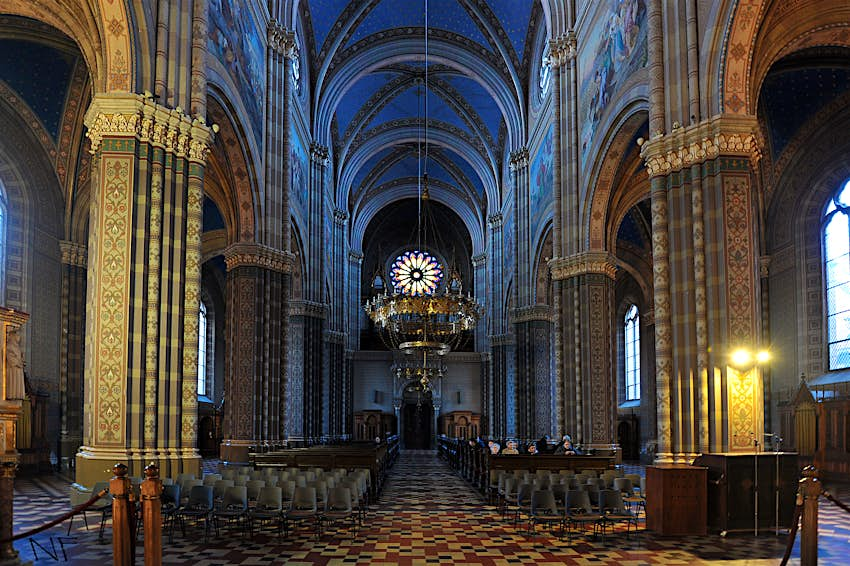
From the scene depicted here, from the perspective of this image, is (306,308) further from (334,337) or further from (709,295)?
(709,295)

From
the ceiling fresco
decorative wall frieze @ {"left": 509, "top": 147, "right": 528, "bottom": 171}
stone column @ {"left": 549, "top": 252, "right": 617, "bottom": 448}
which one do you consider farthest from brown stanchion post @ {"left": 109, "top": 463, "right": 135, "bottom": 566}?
decorative wall frieze @ {"left": 509, "top": 147, "right": 528, "bottom": 171}

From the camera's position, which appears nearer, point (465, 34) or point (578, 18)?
point (578, 18)

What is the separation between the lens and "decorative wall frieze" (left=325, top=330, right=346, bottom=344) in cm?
3731

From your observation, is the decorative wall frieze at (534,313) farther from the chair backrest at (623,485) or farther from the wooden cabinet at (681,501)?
the wooden cabinet at (681,501)

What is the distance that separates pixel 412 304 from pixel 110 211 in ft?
40.0

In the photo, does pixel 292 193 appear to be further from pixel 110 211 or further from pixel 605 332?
pixel 110 211

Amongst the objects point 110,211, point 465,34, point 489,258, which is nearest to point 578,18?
point 465,34

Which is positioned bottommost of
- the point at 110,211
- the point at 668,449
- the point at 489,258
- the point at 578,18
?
the point at 668,449

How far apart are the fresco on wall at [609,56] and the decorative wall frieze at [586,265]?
267cm

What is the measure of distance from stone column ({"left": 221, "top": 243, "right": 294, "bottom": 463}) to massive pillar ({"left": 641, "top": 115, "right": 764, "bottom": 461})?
10.8 metres

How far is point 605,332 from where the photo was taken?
20766 mm

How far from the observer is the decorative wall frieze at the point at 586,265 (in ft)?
68.7

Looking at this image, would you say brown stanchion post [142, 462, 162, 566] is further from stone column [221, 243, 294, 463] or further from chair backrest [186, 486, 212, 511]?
stone column [221, 243, 294, 463]

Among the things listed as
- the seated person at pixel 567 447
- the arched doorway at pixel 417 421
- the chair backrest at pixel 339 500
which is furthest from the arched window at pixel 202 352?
the chair backrest at pixel 339 500
